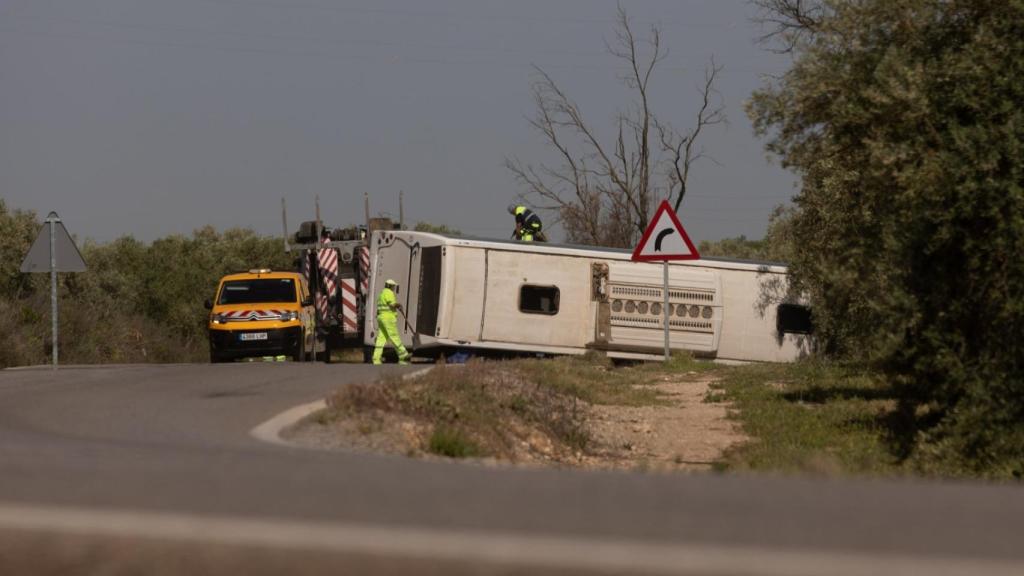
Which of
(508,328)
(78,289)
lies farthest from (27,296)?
(508,328)

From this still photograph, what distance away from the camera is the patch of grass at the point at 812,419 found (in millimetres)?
10691

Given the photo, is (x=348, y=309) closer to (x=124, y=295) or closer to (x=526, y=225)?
(x=526, y=225)

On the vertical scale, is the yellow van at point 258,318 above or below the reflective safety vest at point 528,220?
below

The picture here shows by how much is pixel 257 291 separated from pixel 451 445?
797 inches

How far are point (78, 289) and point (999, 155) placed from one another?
47859 mm

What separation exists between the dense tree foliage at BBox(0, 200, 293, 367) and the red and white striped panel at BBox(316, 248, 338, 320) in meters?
5.86

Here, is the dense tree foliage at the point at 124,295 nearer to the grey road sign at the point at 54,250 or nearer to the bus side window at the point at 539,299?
the grey road sign at the point at 54,250

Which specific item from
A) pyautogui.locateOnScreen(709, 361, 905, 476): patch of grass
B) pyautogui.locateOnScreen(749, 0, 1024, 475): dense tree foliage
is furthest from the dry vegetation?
pyautogui.locateOnScreen(749, 0, 1024, 475): dense tree foliage

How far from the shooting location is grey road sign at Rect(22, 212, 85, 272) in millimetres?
21828

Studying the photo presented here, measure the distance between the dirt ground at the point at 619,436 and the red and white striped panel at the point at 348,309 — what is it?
13.1 metres

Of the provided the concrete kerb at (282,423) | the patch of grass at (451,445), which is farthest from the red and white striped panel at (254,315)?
the patch of grass at (451,445)

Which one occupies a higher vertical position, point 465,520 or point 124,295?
point 465,520

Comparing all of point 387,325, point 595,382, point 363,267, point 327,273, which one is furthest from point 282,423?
point 327,273

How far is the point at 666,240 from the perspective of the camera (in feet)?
68.3
